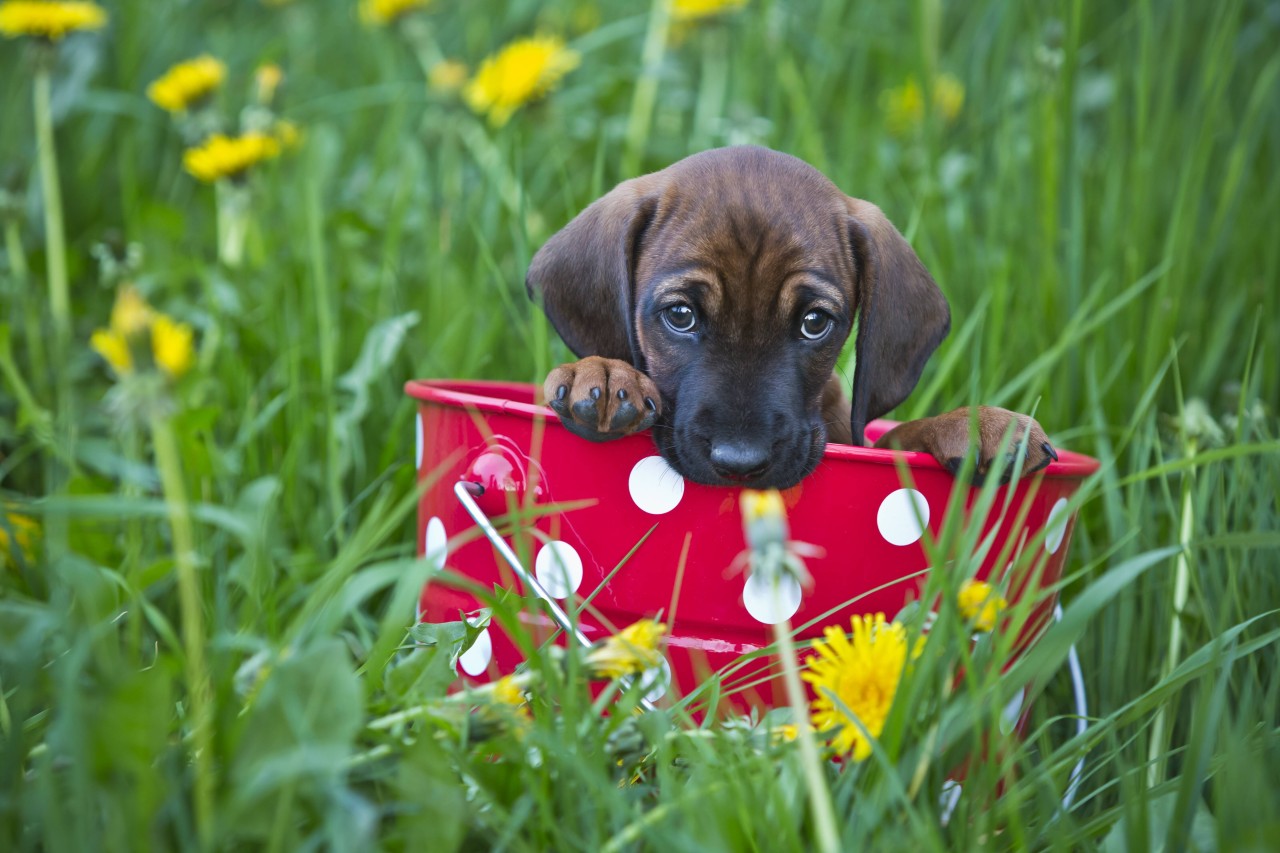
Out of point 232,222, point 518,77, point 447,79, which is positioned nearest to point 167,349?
point 232,222

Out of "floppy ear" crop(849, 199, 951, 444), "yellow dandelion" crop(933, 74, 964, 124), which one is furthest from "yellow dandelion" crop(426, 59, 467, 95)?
"floppy ear" crop(849, 199, 951, 444)

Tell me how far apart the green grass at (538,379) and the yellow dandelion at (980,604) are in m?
0.06

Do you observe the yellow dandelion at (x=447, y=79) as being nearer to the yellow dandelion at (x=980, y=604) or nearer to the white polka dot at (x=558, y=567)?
the white polka dot at (x=558, y=567)

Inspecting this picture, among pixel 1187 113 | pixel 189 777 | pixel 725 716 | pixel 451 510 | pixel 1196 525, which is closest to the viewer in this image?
pixel 189 777

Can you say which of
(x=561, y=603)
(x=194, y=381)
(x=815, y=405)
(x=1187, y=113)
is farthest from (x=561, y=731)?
(x=1187, y=113)

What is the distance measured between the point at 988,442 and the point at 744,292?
2.01ft

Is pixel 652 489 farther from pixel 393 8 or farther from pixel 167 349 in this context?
pixel 393 8

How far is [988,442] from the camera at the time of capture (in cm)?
223

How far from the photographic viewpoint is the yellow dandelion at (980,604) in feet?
5.40

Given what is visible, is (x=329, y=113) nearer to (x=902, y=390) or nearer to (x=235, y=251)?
(x=235, y=251)

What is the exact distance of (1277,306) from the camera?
3.58 meters

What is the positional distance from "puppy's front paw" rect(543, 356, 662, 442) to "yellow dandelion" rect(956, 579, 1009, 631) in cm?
63

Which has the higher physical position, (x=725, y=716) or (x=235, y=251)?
(x=235, y=251)

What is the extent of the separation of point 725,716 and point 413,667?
61 cm
